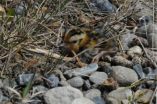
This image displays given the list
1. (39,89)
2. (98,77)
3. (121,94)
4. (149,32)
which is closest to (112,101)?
(121,94)

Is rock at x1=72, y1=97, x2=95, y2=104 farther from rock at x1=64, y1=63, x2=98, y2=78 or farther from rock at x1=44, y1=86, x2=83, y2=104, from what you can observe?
rock at x1=64, y1=63, x2=98, y2=78

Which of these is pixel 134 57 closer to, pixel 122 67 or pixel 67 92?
pixel 122 67

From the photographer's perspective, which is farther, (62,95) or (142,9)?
(142,9)

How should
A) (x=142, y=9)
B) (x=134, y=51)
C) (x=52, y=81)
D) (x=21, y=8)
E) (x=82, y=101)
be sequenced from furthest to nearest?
1. (x=142, y=9)
2. (x=21, y=8)
3. (x=134, y=51)
4. (x=52, y=81)
5. (x=82, y=101)

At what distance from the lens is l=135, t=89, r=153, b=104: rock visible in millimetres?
1818

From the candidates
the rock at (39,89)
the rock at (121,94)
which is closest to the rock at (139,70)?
the rock at (121,94)

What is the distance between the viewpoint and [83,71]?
6.41ft

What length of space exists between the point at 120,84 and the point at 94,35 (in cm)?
31

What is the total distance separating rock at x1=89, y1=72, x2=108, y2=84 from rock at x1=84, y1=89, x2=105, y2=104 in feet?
0.20

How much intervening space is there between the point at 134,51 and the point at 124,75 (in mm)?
217

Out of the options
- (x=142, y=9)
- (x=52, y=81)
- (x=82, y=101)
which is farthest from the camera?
(x=142, y=9)

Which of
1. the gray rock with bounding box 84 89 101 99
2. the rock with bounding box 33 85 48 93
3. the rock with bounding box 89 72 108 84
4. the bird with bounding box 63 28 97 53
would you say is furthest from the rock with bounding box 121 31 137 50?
the rock with bounding box 33 85 48 93

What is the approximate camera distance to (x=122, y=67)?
199 cm

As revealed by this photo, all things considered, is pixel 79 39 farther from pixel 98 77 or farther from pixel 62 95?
pixel 62 95
